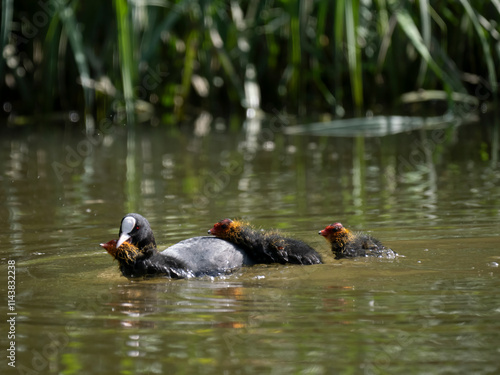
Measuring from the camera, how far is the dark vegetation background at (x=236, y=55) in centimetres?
1067

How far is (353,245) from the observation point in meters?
5.09

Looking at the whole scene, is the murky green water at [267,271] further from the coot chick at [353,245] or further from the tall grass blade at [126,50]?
the tall grass blade at [126,50]

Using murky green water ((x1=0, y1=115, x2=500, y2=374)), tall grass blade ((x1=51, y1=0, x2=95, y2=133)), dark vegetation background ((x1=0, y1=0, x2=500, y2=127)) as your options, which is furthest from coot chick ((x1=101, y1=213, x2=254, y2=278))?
tall grass blade ((x1=51, y1=0, x2=95, y2=133))

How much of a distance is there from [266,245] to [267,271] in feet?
0.65

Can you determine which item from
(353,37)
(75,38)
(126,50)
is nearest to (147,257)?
(126,50)

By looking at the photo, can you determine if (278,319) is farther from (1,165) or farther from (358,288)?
(1,165)

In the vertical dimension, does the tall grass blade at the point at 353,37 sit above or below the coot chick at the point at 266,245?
above

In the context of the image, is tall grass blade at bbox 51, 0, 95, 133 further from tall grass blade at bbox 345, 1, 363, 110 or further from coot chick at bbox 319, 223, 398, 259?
coot chick at bbox 319, 223, 398, 259

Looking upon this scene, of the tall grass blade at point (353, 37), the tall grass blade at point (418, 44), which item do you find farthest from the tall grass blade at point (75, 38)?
the tall grass blade at point (418, 44)

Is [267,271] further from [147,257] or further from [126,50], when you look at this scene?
[126,50]

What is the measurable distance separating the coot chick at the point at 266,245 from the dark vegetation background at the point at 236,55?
15.8 ft

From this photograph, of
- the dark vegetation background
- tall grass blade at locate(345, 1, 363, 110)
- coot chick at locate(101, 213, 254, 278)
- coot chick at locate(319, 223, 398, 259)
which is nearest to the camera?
coot chick at locate(101, 213, 254, 278)

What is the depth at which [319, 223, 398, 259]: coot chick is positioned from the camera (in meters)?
4.99

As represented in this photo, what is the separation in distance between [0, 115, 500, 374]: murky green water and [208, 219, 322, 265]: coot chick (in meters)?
0.09
